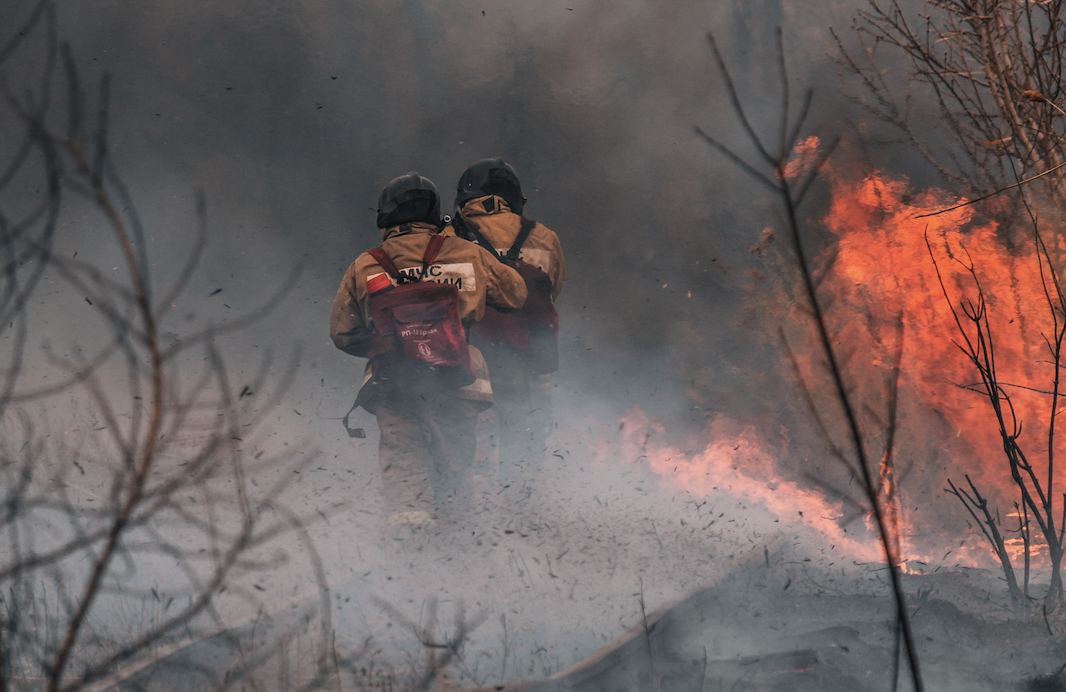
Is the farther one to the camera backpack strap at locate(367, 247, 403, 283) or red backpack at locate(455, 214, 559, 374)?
red backpack at locate(455, 214, 559, 374)

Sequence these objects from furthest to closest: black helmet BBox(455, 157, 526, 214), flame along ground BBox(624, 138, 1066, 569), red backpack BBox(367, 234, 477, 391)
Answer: flame along ground BBox(624, 138, 1066, 569)
black helmet BBox(455, 157, 526, 214)
red backpack BBox(367, 234, 477, 391)

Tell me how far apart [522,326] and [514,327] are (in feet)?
0.19

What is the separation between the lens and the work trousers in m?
4.44

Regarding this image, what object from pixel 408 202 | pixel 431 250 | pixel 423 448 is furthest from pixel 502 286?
pixel 423 448

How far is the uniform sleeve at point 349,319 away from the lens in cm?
469

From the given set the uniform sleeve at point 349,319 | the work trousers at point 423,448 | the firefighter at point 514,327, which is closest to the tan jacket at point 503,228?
the firefighter at point 514,327

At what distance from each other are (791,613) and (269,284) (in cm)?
547

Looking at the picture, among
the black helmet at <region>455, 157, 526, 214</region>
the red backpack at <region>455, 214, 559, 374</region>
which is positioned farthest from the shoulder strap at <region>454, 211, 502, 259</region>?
the black helmet at <region>455, 157, 526, 214</region>

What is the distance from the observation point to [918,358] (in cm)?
612

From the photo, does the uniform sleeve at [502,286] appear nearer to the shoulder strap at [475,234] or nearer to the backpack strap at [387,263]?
the shoulder strap at [475,234]

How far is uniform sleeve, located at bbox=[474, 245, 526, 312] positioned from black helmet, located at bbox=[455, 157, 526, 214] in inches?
21.3

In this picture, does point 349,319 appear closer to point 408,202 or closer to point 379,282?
point 379,282

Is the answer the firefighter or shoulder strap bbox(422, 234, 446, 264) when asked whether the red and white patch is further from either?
the firefighter

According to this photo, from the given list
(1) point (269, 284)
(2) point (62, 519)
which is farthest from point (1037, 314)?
(2) point (62, 519)
